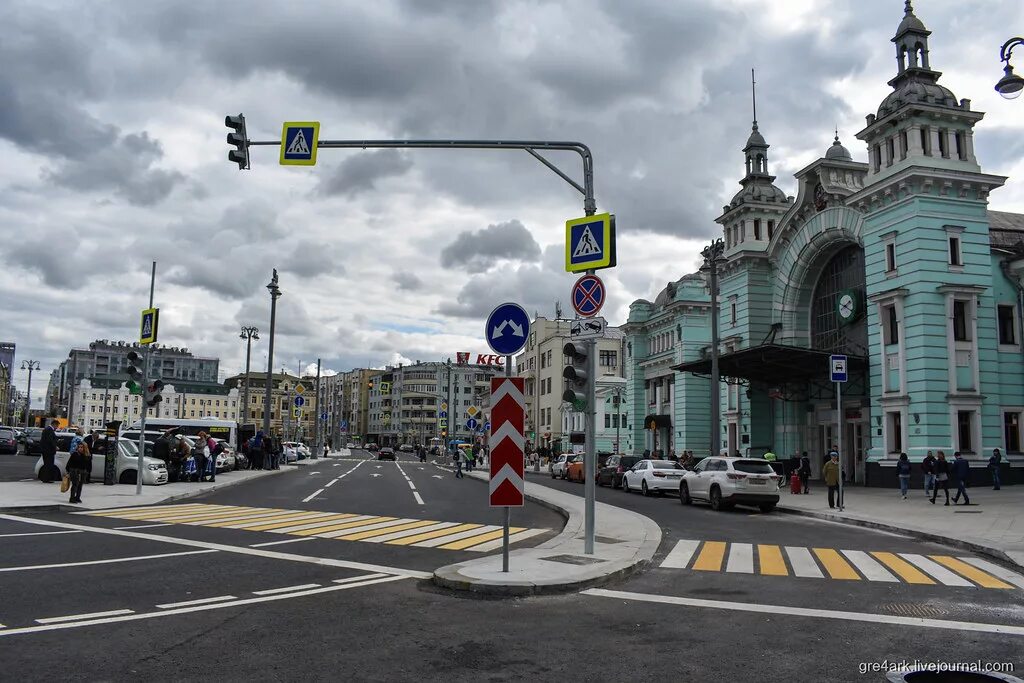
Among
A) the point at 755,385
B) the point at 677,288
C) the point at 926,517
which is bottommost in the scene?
the point at 926,517

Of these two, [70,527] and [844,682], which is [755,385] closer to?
[70,527]

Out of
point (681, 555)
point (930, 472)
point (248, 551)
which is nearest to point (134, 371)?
A: point (248, 551)

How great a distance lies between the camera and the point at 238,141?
12070mm

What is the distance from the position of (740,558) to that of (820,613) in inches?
166

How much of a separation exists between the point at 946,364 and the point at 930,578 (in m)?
23.2

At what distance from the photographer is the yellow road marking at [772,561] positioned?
10.4 m

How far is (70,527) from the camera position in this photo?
1395 centimetres

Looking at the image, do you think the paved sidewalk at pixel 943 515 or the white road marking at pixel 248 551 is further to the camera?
the paved sidewalk at pixel 943 515

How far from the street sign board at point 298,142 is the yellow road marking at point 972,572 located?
1123cm

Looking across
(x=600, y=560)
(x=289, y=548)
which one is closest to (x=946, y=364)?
(x=600, y=560)

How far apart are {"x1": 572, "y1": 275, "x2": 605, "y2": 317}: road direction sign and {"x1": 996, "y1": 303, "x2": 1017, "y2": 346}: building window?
89.2ft

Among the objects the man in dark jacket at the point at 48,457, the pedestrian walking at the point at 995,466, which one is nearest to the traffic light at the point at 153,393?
the man in dark jacket at the point at 48,457

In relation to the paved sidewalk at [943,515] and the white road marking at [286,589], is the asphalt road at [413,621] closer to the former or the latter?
the white road marking at [286,589]

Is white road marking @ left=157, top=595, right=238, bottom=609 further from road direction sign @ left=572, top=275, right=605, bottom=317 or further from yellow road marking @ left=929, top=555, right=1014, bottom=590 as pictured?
yellow road marking @ left=929, top=555, right=1014, bottom=590
